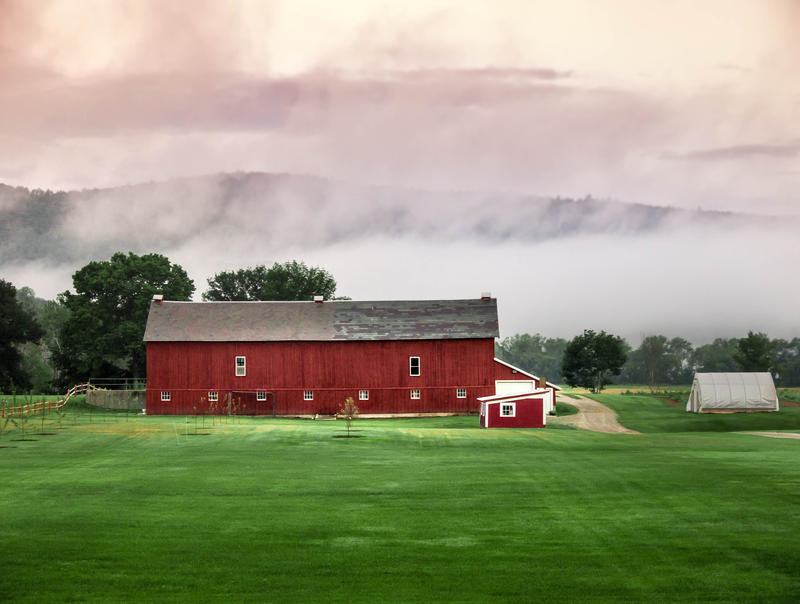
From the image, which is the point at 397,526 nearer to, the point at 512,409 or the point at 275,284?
the point at 512,409

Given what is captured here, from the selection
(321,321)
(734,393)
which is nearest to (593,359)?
(734,393)

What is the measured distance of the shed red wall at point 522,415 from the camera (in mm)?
52562

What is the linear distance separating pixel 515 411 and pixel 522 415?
0.48m

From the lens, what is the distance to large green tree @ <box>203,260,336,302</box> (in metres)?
110

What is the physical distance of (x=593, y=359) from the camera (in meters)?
104

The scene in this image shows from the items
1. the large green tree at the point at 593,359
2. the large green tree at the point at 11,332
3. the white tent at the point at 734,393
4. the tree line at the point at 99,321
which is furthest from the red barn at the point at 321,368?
the large green tree at the point at 593,359

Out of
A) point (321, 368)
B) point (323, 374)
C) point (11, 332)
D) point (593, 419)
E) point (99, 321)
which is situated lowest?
point (593, 419)

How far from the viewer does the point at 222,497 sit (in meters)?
21.6

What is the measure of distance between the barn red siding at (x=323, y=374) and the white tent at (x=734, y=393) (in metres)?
16.0

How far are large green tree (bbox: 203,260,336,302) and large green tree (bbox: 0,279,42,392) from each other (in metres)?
33.6

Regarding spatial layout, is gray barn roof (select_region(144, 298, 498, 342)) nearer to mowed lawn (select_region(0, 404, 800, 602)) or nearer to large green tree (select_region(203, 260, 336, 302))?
mowed lawn (select_region(0, 404, 800, 602))

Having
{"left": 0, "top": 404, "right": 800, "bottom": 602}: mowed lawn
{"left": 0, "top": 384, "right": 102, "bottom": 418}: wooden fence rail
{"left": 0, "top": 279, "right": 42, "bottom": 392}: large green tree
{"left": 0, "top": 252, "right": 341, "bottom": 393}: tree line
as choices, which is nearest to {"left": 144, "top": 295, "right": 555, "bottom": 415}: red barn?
{"left": 0, "top": 384, "right": 102, "bottom": 418}: wooden fence rail

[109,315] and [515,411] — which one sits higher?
[109,315]

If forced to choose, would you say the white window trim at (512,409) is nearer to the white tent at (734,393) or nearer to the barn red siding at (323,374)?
the barn red siding at (323,374)
